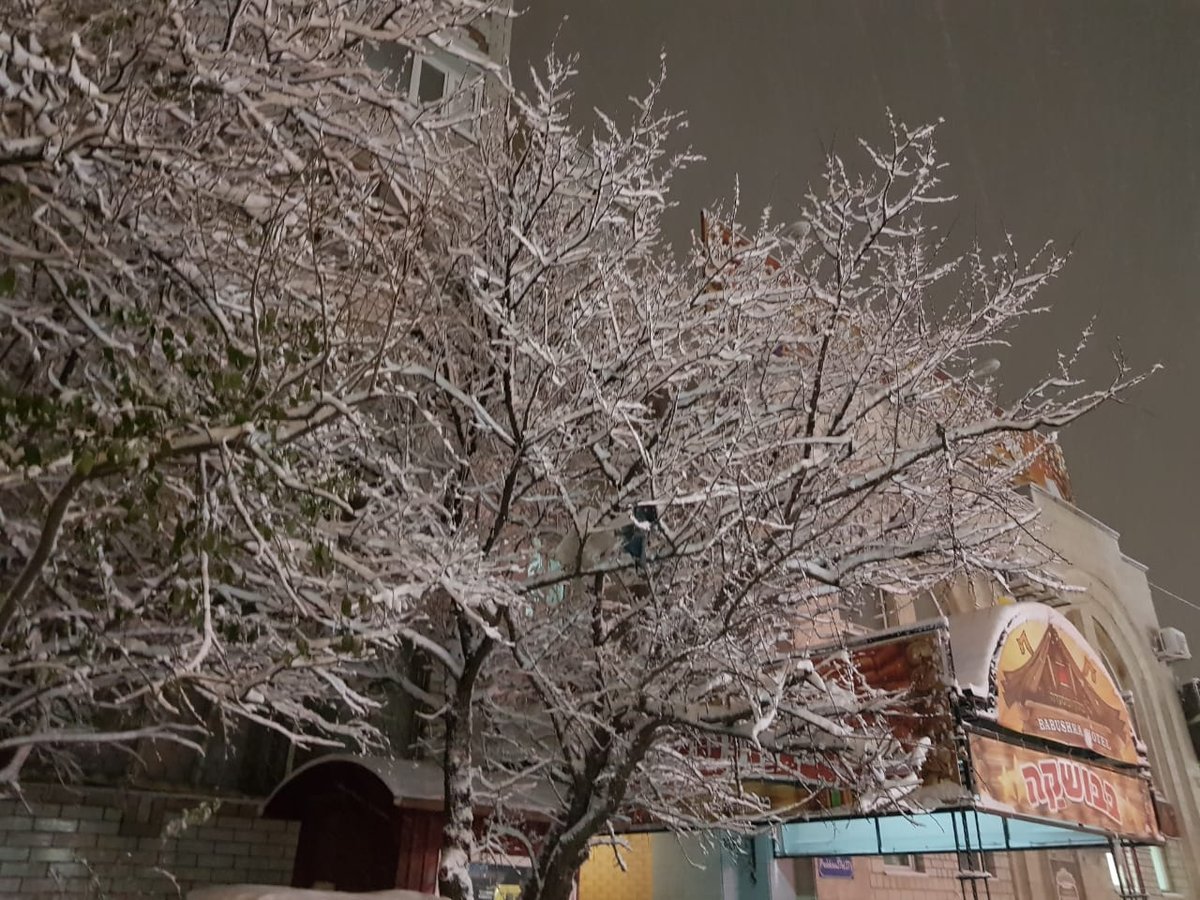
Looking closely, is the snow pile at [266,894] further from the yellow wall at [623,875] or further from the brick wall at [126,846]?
the yellow wall at [623,875]

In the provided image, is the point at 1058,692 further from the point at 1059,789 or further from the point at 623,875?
the point at 623,875

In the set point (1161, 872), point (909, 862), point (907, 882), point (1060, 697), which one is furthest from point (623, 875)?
point (1161, 872)

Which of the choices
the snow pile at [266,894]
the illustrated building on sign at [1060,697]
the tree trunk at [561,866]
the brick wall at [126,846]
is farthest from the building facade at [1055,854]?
the snow pile at [266,894]

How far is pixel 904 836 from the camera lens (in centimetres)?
1083

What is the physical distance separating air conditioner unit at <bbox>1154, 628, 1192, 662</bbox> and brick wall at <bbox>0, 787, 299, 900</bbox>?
2156 cm

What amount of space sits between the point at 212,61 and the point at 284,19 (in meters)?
2.05

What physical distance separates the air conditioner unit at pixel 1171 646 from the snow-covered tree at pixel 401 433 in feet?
50.4

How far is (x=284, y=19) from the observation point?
291 inches

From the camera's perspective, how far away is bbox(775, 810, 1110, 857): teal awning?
10.6 meters

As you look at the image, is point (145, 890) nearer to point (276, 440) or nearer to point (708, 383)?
point (276, 440)

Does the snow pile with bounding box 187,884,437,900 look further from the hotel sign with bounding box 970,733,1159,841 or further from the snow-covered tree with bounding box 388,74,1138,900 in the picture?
the hotel sign with bounding box 970,733,1159,841

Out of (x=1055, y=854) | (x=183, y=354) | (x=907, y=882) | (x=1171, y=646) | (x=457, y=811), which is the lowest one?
(x=907, y=882)

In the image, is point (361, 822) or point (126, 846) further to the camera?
point (361, 822)

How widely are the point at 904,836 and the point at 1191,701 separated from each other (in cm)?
1586
